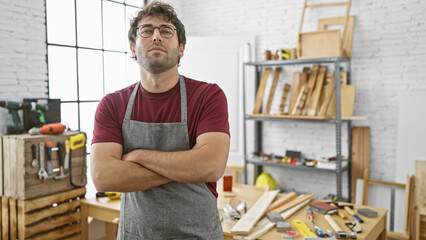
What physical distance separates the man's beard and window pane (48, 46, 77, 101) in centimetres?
275

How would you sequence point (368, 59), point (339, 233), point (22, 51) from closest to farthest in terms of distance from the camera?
point (339, 233) → point (22, 51) → point (368, 59)

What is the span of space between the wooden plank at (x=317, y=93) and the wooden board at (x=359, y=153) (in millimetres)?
577

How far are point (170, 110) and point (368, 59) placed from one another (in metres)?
3.54

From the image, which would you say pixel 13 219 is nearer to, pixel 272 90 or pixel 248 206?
pixel 248 206

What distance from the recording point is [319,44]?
4.50 meters

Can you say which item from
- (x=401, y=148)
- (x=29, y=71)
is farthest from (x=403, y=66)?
(x=29, y=71)

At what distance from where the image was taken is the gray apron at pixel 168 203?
5.68 ft

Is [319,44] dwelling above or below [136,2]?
below

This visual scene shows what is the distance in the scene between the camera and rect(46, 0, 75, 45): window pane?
4137 millimetres

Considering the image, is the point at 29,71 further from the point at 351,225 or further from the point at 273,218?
the point at 351,225

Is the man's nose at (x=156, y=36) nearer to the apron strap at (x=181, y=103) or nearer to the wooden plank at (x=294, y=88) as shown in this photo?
the apron strap at (x=181, y=103)

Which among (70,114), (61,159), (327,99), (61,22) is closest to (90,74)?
(70,114)

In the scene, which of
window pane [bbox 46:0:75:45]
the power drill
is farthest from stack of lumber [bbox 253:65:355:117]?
the power drill

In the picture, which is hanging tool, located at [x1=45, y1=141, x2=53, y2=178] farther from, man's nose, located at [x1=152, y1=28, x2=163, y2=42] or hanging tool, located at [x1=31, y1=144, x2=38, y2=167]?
man's nose, located at [x1=152, y1=28, x2=163, y2=42]
